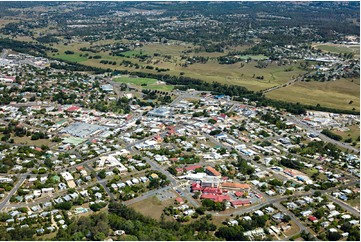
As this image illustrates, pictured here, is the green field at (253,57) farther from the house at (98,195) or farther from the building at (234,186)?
the house at (98,195)

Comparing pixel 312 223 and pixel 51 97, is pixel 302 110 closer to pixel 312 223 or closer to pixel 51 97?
pixel 312 223

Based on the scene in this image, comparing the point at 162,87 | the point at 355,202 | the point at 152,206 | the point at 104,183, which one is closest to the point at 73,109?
the point at 162,87

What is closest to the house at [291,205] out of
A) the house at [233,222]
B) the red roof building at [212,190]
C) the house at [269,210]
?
the house at [269,210]

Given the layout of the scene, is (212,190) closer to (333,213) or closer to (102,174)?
(333,213)

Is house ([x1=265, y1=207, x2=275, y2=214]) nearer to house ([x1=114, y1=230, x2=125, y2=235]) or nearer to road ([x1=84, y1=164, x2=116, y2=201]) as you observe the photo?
house ([x1=114, y1=230, x2=125, y2=235])

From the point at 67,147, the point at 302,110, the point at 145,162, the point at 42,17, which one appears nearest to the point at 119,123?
the point at 67,147

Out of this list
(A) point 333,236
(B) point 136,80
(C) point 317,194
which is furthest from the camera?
(B) point 136,80
